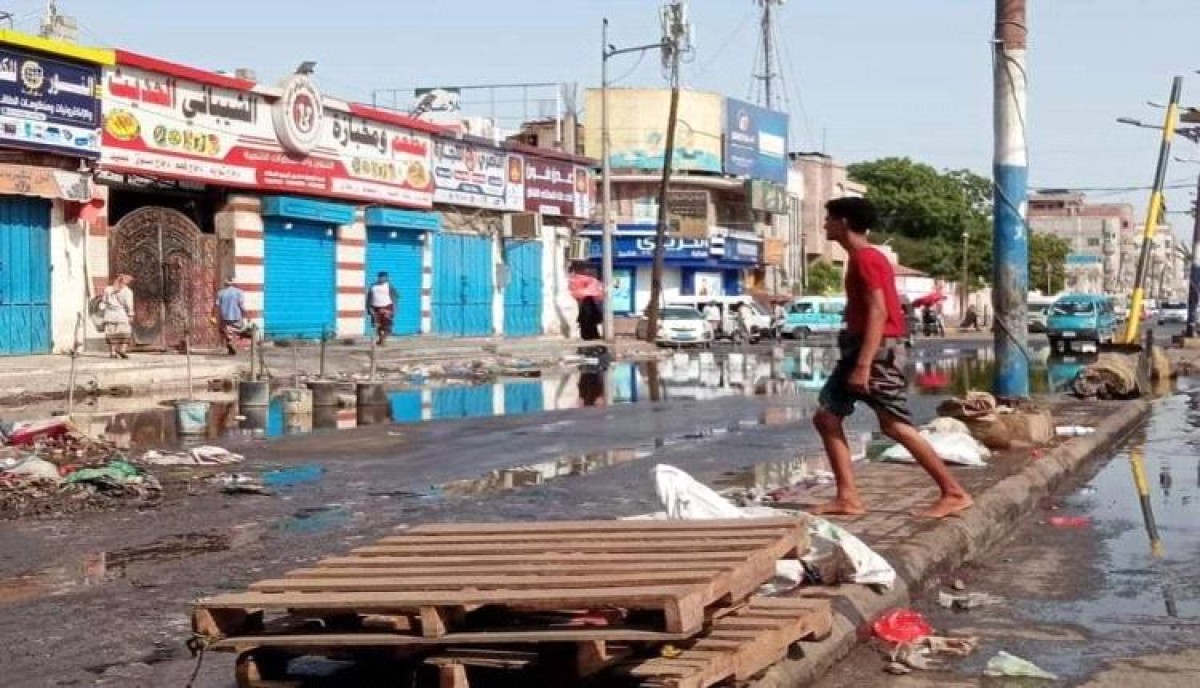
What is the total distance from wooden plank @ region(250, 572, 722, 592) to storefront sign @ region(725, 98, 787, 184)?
202ft

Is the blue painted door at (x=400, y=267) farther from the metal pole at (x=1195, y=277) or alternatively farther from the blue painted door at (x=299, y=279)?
the metal pole at (x=1195, y=277)

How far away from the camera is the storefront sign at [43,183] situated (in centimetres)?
2314

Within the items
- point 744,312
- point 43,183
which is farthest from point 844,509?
point 744,312

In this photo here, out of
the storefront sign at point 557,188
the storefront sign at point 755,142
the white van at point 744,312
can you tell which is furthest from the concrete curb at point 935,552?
the storefront sign at point 755,142

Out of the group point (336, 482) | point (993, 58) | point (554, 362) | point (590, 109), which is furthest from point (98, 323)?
point (590, 109)

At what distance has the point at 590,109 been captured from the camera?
6425cm

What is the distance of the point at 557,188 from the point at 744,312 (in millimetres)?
13167

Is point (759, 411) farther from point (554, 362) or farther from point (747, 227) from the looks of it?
point (747, 227)

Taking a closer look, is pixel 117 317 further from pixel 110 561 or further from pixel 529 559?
pixel 529 559

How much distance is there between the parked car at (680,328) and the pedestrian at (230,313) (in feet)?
64.9

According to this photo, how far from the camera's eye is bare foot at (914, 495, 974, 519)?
8555mm

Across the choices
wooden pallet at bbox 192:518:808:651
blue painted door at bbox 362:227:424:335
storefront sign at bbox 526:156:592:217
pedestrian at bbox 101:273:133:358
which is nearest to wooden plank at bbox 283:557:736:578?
wooden pallet at bbox 192:518:808:651

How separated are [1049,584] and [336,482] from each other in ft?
18.9

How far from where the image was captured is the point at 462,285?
1524 inches
